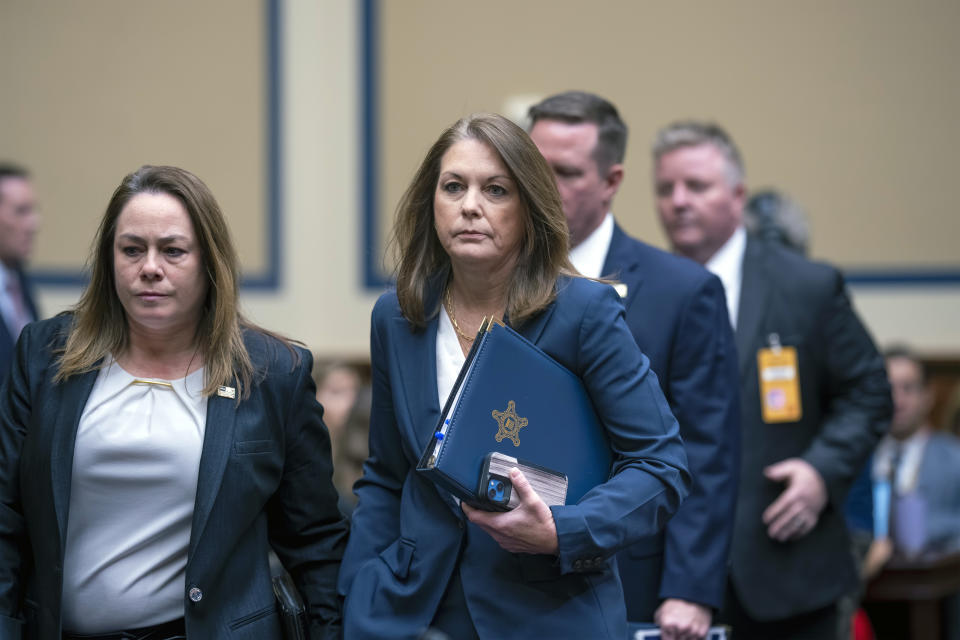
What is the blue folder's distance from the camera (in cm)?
204

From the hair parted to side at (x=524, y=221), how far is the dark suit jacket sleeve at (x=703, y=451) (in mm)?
618

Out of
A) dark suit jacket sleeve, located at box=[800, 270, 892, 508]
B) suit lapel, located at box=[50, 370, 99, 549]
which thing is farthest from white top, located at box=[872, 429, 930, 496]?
suit lapel, located at box=[50, 370, 99, 549]

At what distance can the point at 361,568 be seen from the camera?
2.34m

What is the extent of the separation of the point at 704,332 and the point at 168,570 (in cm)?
131

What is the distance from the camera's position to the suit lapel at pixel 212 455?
7.52 feet

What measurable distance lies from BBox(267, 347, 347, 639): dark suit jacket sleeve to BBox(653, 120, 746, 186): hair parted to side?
185 cm

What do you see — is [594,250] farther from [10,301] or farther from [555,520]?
[10,301]

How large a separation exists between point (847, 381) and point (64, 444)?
236 cm

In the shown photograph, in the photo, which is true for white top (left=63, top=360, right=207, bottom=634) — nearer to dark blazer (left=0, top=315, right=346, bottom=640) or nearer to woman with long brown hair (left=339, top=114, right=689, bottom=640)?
dark blazer (left=0, top=315, right=346, bottom=640)

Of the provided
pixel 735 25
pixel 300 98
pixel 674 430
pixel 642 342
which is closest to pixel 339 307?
pixel 300 98

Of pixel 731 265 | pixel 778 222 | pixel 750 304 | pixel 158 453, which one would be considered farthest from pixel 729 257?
pixel 158 453

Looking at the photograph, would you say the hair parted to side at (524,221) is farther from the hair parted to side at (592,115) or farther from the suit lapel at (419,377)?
the hair parted to side at (592,115)

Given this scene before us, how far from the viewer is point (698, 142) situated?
393 cm

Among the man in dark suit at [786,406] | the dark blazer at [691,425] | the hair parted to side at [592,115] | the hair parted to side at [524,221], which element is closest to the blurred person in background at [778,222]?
the man in dark suit at [786,406]
